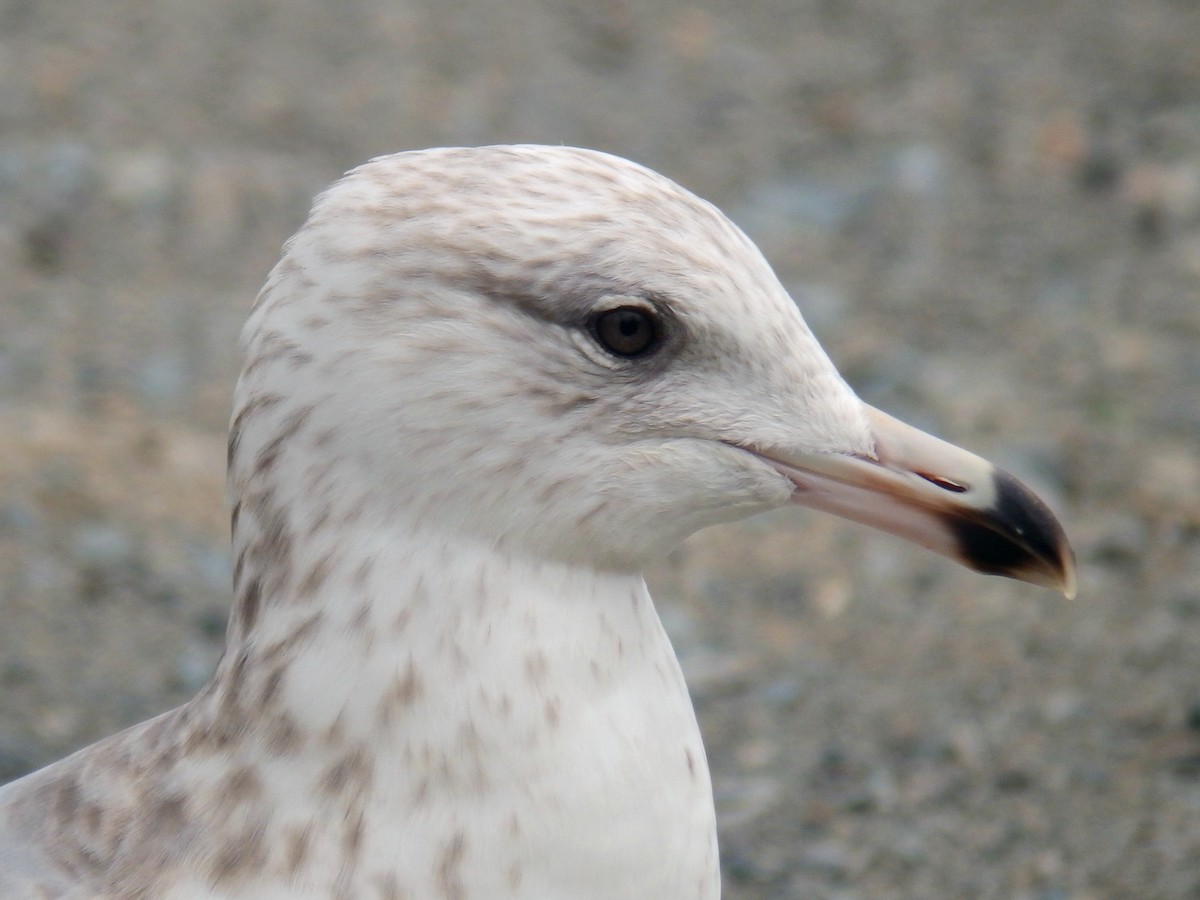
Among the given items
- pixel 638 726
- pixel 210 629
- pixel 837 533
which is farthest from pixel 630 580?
pixel 837 533

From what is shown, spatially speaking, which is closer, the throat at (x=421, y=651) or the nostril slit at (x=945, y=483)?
the throat at (x=421, y=651)

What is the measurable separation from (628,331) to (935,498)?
0.47 m

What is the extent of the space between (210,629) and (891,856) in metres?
1.72

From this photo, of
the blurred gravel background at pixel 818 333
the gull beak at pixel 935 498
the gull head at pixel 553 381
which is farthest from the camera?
the blurred gravel background at pixel 818 333

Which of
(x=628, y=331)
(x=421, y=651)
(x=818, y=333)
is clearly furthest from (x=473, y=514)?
(x=818, y=333)

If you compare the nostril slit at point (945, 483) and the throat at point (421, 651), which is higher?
the nostril slit at point (945, 483)

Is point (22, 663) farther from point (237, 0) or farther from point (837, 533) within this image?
point (237, 0)

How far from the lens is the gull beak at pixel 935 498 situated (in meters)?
2.21

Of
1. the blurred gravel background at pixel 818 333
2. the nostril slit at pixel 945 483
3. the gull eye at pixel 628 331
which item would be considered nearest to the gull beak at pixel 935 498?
the nostril slit at pixel 945 483

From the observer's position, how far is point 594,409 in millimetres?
2119

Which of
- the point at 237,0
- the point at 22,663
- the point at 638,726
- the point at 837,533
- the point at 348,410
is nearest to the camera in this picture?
the point at 348,410

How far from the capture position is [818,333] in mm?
5285

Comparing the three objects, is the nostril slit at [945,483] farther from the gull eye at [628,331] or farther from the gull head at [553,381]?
the gull eye at [628,331]

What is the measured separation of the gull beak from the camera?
2211 millimetres
